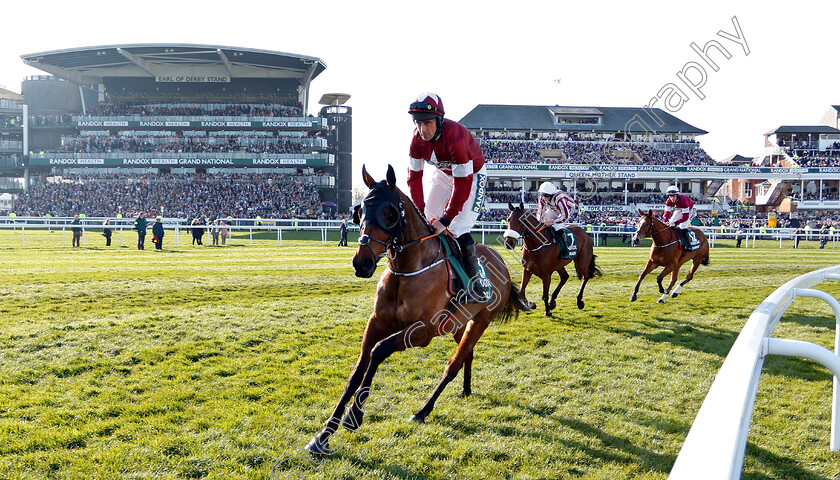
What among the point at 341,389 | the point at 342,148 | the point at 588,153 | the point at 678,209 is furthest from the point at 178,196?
the point at 341,389

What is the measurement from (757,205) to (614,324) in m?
58.5

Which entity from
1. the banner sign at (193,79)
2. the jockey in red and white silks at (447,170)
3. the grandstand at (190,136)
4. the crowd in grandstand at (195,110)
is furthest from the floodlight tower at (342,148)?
the jockey in red and white silks at (447,170)

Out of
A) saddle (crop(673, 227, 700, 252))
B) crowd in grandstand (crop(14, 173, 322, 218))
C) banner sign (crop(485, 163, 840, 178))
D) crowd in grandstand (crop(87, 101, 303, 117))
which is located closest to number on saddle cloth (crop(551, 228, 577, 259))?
saddle (crop(673, 227, 700, 252))

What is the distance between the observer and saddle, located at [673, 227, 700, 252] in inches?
426

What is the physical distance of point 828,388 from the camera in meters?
5.00

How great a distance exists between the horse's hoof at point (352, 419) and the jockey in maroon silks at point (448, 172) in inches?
52.0

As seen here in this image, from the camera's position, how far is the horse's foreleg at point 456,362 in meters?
4.20

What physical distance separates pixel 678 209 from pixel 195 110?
160 feet

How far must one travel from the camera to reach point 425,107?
3.99m

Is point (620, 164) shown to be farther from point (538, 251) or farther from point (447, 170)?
point (447, 170)

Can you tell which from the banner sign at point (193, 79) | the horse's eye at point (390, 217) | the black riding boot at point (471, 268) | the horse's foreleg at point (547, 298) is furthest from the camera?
the banner sign at point (193, 79)

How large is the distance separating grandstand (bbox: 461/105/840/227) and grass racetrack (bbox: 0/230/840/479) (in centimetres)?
3319

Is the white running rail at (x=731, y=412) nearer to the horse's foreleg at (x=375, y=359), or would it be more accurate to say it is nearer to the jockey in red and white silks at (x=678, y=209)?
the horse's foreleg at (x=375, y=359)

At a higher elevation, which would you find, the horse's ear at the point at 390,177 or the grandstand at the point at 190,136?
the grandstand at the point at 190,136
